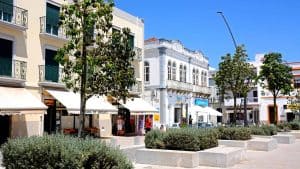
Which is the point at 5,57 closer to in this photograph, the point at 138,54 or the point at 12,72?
the point at 12,72

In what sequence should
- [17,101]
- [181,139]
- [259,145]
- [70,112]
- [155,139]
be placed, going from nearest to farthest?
[181,139] → [155,139] → [259,145] → [17,101] → [70,112]

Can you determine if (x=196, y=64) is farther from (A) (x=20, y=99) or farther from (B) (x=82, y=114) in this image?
(B) (x=82, y=114)

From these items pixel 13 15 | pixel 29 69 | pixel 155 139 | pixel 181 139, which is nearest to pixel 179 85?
pixel 29 69

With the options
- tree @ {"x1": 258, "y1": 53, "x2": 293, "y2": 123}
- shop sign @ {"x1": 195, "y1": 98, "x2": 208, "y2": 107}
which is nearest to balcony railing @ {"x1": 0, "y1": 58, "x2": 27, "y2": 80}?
tree @ {"x1": 258, "y1": 53, "x2": 293, "y2": 123}

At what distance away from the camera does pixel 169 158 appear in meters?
13.2

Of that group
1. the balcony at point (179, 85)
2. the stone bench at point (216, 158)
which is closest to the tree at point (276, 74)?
the balcony at point (179, 85)

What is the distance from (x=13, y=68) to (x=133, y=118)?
1535 centimetres

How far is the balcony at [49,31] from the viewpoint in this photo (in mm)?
24844

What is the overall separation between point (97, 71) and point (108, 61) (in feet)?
2.60

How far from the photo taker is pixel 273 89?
3606cm

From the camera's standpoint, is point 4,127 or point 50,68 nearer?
point 4,127

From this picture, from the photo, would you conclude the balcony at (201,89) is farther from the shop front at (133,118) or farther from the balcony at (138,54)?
the balcony at (138,54)

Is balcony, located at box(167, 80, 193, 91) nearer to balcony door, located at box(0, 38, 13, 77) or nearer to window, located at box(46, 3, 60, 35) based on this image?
window, located at box(46, 3, 60, 35)

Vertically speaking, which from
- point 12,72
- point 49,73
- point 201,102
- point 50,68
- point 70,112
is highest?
point 50,68
